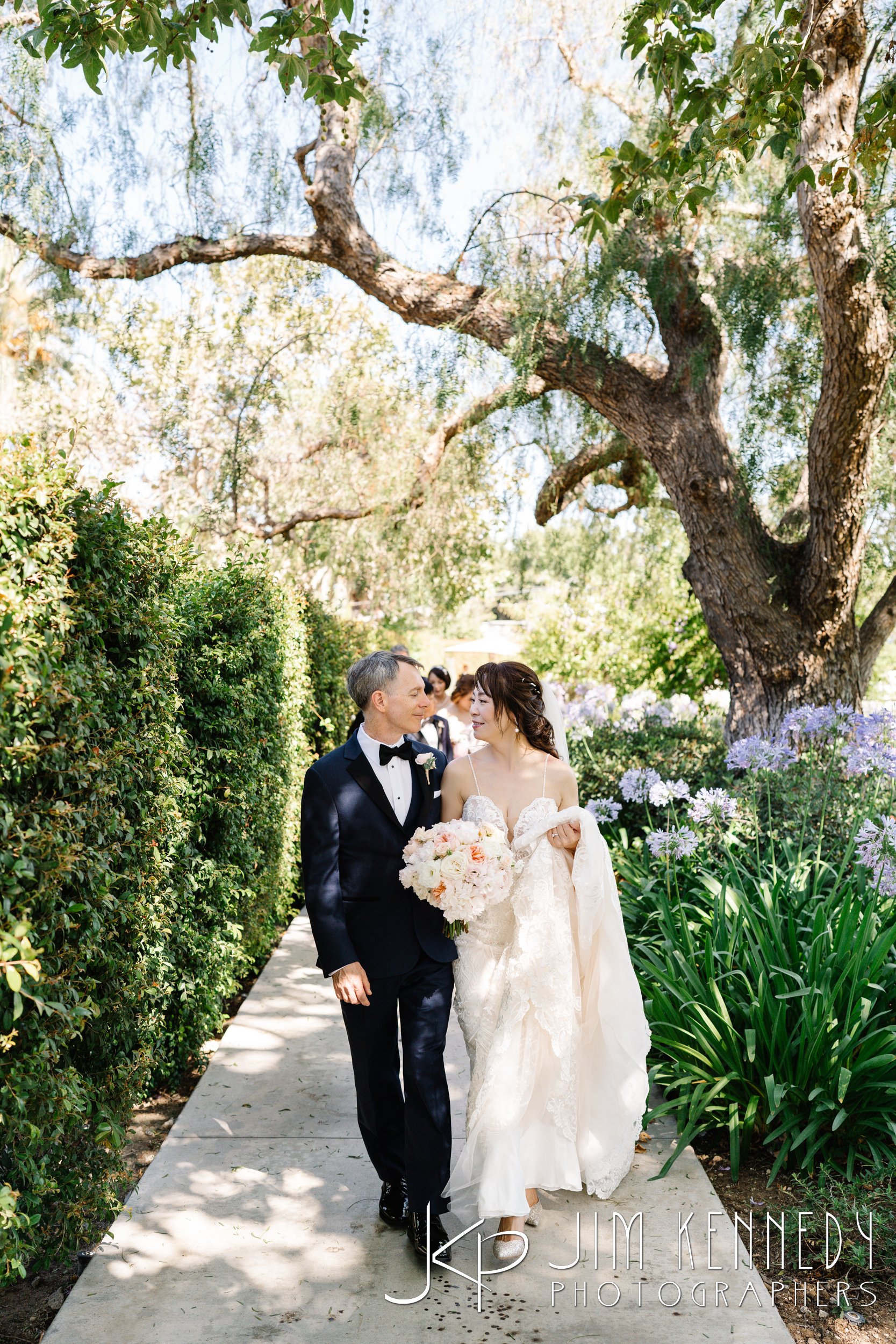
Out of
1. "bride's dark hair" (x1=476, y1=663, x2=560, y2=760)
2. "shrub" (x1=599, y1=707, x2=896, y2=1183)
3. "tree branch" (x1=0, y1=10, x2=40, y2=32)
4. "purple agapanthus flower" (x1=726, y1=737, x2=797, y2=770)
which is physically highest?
"tree branch" (x1=0, y1=10, x2=40, y2=32)

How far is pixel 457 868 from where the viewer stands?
3.29 m

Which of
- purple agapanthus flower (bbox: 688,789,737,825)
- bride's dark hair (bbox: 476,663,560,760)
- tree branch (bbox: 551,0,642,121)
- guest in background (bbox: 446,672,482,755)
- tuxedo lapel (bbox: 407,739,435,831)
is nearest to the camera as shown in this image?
tuxedo lapel (bbox: 407,739,435,831)

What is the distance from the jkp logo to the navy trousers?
110 millimetres

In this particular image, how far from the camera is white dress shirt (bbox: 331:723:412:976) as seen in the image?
363 centimetres

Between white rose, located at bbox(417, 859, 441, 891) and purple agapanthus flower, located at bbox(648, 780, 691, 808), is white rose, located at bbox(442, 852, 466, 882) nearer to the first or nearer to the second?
white rose, located at bbox(417, 859, 441, 891)

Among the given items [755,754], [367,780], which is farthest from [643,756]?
[367,780]

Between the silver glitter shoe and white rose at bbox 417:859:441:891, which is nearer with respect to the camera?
white rose at bbox 417:859:441:891

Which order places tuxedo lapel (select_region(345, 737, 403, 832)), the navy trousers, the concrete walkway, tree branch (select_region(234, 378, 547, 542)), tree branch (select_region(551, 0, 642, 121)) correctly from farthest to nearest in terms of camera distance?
tree branch (select_region(551, 0, 642, 121)) → tree branch (select_region(234, 378, 547, 542)) → tuxedo lapel (select_region(345, 737, 403, 832)) → the navy trousers → the concrete walkway

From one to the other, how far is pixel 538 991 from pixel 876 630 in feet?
21.6

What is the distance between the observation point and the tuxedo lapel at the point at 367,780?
11.7ft

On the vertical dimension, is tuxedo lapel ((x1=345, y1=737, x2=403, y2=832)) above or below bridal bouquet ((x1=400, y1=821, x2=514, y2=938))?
above

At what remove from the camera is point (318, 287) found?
11422 millimetres

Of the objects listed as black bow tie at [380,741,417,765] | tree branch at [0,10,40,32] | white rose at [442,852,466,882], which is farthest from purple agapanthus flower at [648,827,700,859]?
tree branch at [0,10,40,32]

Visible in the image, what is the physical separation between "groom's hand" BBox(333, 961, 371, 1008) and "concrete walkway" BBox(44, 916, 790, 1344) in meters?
0.87
